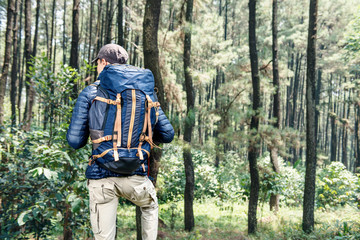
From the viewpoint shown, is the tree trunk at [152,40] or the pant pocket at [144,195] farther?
the tree trunk at [152,40]

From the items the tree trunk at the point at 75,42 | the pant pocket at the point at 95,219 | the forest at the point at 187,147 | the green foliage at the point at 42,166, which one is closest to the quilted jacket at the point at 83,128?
the pant pocket at the point at 95,219

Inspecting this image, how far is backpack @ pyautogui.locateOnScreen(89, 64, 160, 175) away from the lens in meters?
1.96

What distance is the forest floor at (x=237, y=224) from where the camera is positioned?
784cm

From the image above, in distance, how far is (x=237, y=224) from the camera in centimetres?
1009

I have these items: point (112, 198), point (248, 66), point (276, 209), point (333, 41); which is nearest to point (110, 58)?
point (112, 198)

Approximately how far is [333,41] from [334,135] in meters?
9.26

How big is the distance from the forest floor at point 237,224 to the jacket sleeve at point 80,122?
18.9ft

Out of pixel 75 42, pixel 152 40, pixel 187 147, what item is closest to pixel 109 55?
pixel 152 40

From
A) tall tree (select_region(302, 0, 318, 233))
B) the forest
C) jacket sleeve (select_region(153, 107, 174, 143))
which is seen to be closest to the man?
jacket sleeve (select_region(153, 107, 174, 143))

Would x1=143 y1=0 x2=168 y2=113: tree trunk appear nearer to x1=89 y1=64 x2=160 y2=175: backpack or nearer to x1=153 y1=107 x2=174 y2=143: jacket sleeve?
x1=153 y1=107 x2=174 y2=143: jacket sleeve

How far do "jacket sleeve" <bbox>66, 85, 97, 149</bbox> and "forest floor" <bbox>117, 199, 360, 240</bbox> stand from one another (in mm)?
5764

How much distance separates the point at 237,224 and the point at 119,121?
9.36 m

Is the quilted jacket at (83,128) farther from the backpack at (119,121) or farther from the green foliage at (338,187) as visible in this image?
the green foliage at (338,187)

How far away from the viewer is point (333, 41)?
2252 centimetres
